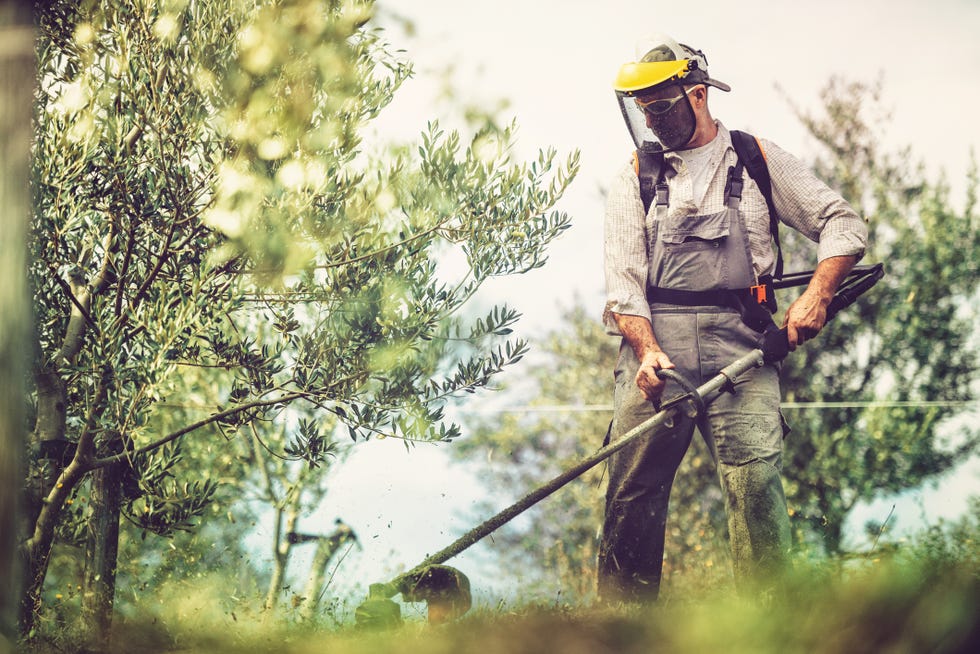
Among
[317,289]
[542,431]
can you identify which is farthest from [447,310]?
[542,431]

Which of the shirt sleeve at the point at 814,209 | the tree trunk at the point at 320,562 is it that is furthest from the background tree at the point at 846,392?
the shirt sleeve at the point at 814,209

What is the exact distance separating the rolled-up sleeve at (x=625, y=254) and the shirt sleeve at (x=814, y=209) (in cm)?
77

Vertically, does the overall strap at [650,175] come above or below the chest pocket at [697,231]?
above

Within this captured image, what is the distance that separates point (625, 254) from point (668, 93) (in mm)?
890

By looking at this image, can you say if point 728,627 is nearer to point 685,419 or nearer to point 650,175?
point 685,419

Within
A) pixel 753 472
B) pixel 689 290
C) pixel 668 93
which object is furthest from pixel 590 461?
pixel 668 93

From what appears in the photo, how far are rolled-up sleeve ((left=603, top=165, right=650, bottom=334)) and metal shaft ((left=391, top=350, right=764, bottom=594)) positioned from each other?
0.51m

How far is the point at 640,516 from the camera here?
5.06 m

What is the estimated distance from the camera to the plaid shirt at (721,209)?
16.8 feet

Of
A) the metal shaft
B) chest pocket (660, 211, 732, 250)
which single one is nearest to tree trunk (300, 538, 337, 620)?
the metal shaft

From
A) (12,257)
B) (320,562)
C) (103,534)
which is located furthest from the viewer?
(320,562)

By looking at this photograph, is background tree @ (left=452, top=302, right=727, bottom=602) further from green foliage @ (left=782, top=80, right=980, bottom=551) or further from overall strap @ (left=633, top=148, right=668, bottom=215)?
overall strap @ (left=633, top=148, right=668, bottom=215)

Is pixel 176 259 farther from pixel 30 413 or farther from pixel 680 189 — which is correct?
pixel 680 189

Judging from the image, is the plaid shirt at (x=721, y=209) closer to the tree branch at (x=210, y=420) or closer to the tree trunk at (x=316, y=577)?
the tree branch at (x=210, y=420)
